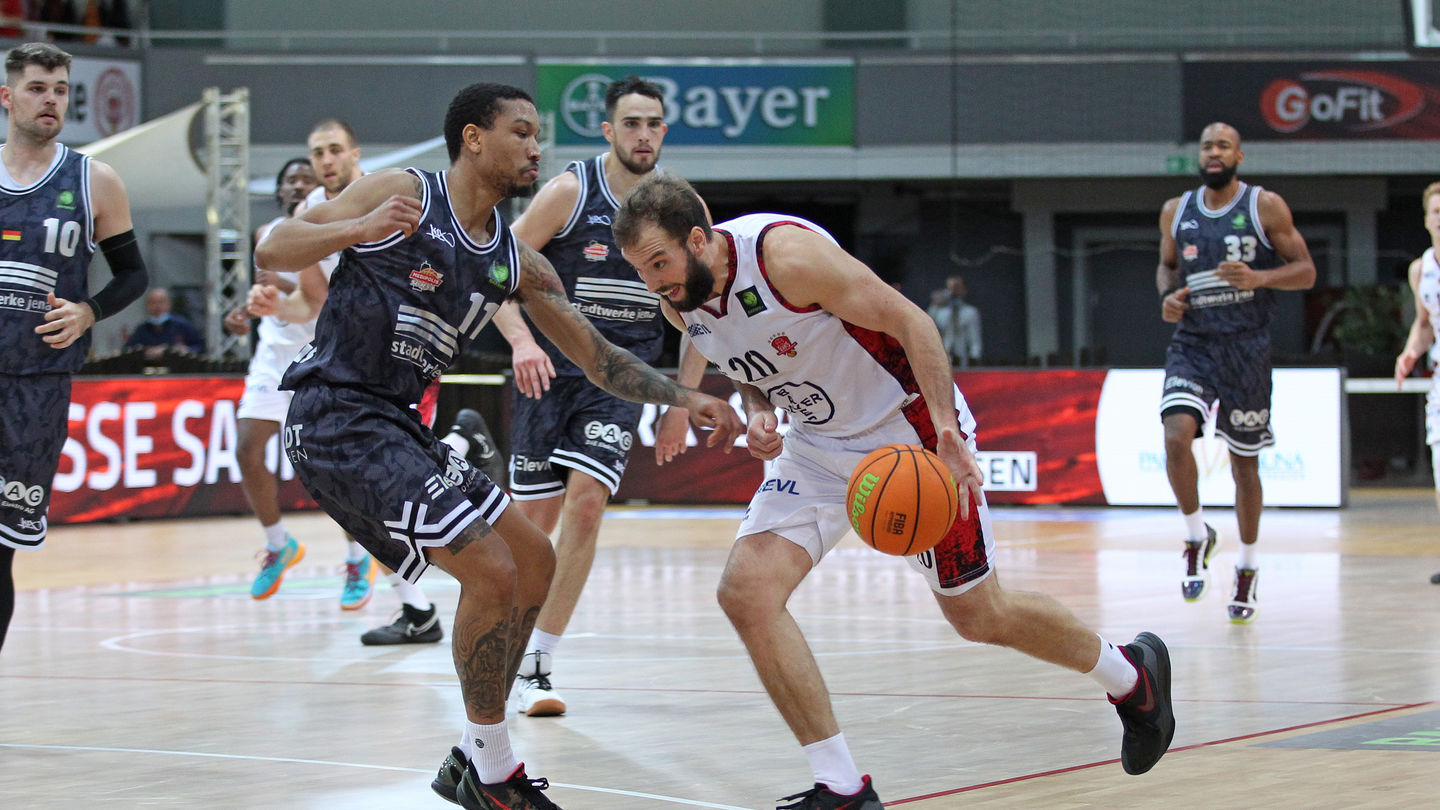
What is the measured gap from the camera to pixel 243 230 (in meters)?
16.4

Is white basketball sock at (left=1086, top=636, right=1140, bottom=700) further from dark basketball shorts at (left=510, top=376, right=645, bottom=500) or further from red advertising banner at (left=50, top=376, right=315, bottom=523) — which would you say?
red advertising banner at (left=50, top=376, right=315, bottom=523)

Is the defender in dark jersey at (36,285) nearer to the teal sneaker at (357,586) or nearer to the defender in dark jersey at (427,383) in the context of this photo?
the defender in dark jersey at (427,383)

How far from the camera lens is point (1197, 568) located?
309 inches

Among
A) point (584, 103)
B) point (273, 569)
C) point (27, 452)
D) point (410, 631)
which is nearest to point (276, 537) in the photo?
point (273, 569)

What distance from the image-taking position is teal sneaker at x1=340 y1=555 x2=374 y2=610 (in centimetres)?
799

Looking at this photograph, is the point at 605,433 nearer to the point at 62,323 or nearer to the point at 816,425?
the point at 816,425

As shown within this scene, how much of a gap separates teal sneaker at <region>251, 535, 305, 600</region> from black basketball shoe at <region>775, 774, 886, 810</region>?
17.0ft

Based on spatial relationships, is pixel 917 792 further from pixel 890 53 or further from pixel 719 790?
pixel 890 53

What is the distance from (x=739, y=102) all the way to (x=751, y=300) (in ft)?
55.9

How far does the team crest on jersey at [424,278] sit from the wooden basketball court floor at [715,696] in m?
1.38

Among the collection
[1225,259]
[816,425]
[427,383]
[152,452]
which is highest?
[1225,259]

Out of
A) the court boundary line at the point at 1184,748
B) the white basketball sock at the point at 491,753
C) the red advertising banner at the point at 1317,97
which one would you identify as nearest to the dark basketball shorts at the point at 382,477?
the white basketball sock at the point at 491,753

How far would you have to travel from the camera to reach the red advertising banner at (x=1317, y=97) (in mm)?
20047

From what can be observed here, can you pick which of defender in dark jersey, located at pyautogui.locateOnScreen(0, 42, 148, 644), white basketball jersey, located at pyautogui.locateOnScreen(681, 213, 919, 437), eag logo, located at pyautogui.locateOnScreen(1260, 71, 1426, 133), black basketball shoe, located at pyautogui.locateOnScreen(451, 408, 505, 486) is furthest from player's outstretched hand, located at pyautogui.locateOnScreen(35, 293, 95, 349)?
eag logo, located at pyautogui.locateOnScreen(1260, 71, 1426, 133)
